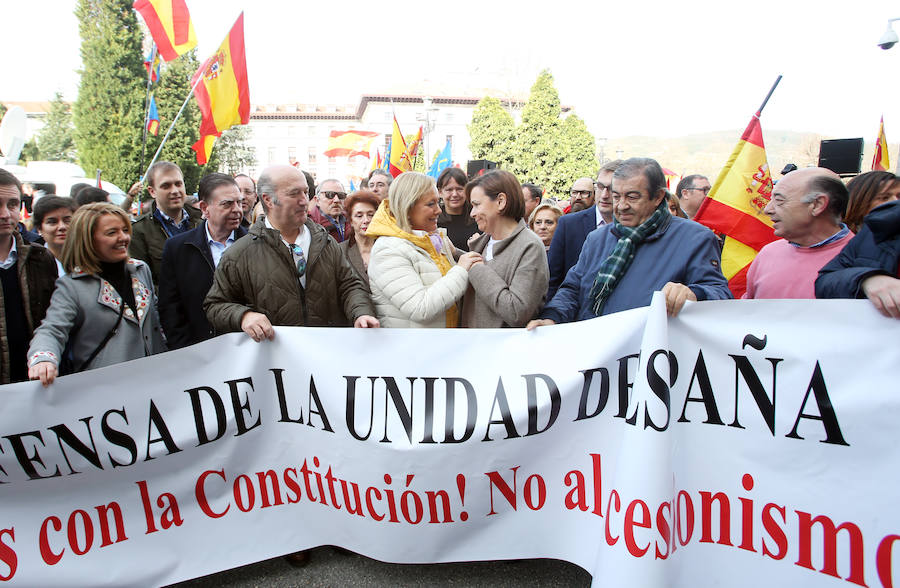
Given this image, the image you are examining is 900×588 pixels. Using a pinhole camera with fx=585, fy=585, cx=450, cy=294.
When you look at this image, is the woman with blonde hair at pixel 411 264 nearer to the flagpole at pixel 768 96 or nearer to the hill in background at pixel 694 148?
the flagpole at pixel 768 96

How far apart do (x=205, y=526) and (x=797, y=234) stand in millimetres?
3177

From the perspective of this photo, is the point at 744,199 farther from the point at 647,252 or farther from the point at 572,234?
the point at 647,252

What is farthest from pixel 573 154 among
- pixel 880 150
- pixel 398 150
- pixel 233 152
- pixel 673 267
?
pixel 673 267

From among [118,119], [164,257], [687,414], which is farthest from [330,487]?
[118,119]

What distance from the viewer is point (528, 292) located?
282cm

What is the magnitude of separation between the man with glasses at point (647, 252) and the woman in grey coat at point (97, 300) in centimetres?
201

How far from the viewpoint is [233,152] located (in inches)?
1784

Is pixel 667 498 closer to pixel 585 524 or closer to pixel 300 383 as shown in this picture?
pixel 585 524

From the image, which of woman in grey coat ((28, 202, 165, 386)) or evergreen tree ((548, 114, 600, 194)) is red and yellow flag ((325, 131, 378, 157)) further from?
woman in grey coat ((28, 202, 165, 386))

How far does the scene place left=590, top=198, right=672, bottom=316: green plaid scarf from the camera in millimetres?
2684

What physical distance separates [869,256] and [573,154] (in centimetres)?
3042

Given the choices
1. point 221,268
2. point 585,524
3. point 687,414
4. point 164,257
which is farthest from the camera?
point 164,257

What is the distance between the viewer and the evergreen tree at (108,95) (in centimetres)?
3195

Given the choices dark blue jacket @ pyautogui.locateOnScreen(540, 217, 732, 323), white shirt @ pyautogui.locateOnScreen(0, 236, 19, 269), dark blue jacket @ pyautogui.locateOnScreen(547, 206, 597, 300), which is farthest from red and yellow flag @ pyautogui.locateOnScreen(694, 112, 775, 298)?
white shirt @ pyautogui.locateOnScreen(0, 236, 19, 269)
